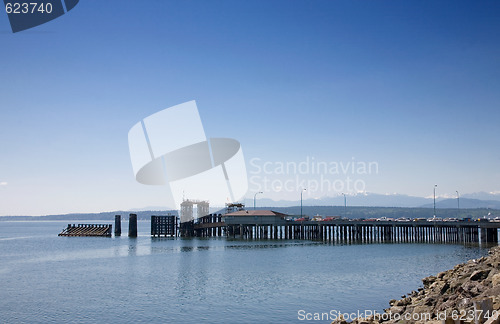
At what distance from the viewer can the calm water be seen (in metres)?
28.5

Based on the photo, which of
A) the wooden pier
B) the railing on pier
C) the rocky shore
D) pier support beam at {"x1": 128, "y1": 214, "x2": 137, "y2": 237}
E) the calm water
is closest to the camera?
the rocky shore

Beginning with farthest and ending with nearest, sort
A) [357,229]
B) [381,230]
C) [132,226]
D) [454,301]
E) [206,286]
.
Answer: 1. [132,226]
2. [357,229]
3. [381,230]
4. [206,286]
5. [454,301]

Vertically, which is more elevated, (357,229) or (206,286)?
(357,229)

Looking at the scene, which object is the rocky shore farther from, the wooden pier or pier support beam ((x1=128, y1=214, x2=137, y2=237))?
pier support beam ((x1=128, y1=214, x2=137, y2=237))

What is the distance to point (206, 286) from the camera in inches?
1505

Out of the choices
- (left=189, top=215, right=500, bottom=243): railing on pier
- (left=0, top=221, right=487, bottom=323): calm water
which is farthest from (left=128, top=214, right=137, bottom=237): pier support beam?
(left=0, top=221, right=487, bottom=323): calm water

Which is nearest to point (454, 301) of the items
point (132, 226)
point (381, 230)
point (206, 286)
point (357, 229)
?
point (206, 286)

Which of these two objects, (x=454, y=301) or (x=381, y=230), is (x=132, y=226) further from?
(x=454, y=301)

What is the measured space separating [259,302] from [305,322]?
5689mm

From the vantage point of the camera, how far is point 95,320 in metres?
26.9

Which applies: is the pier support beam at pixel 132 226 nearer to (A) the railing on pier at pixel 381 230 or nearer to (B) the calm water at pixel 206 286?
(A) the railing on pier at pixel 381 230

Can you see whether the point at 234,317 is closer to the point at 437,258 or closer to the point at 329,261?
the point at 329,261

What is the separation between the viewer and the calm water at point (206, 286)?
2847 centimetres

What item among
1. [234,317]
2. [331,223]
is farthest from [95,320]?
[331,223]
